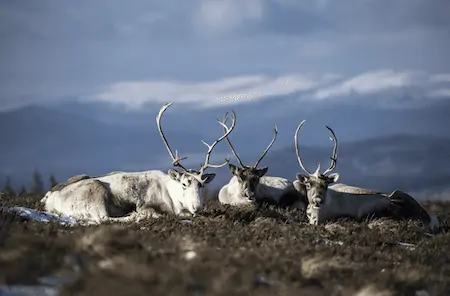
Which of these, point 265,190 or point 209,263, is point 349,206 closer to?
point 265,190

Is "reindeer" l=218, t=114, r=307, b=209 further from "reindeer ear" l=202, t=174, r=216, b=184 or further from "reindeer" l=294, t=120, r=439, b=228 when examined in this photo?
"reindeer ear" l=202, t=174, r=216, b=184

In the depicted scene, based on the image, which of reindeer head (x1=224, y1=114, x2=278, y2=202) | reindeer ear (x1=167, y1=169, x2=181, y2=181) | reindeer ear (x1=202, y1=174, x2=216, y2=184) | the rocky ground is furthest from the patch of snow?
reindeer head (x1=224, y1=114, x2=278, y2=202)

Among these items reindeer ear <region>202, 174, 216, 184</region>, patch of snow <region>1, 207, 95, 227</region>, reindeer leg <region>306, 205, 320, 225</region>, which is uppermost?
reindeer ear <region>202, 174, 216, 184</region>

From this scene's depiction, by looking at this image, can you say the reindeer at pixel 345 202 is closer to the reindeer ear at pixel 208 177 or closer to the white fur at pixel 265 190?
the white fur at pixel 265 190

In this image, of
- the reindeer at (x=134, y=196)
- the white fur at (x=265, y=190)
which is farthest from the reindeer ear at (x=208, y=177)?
the white fur at (x=265, y=190)

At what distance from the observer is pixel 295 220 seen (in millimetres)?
13805

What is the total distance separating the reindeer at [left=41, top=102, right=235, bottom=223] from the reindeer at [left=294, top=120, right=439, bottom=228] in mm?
1952

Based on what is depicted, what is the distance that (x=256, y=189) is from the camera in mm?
15344

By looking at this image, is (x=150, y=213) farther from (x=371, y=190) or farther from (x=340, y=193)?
(x=371, y=190)

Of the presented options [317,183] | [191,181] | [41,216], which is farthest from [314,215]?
[41,216]

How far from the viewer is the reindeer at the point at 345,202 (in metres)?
13.8

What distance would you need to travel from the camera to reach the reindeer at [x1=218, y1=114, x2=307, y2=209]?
1490cm

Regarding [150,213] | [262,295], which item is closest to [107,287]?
[262,295]

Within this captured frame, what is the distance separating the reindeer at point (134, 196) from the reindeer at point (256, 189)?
1.76 meters
